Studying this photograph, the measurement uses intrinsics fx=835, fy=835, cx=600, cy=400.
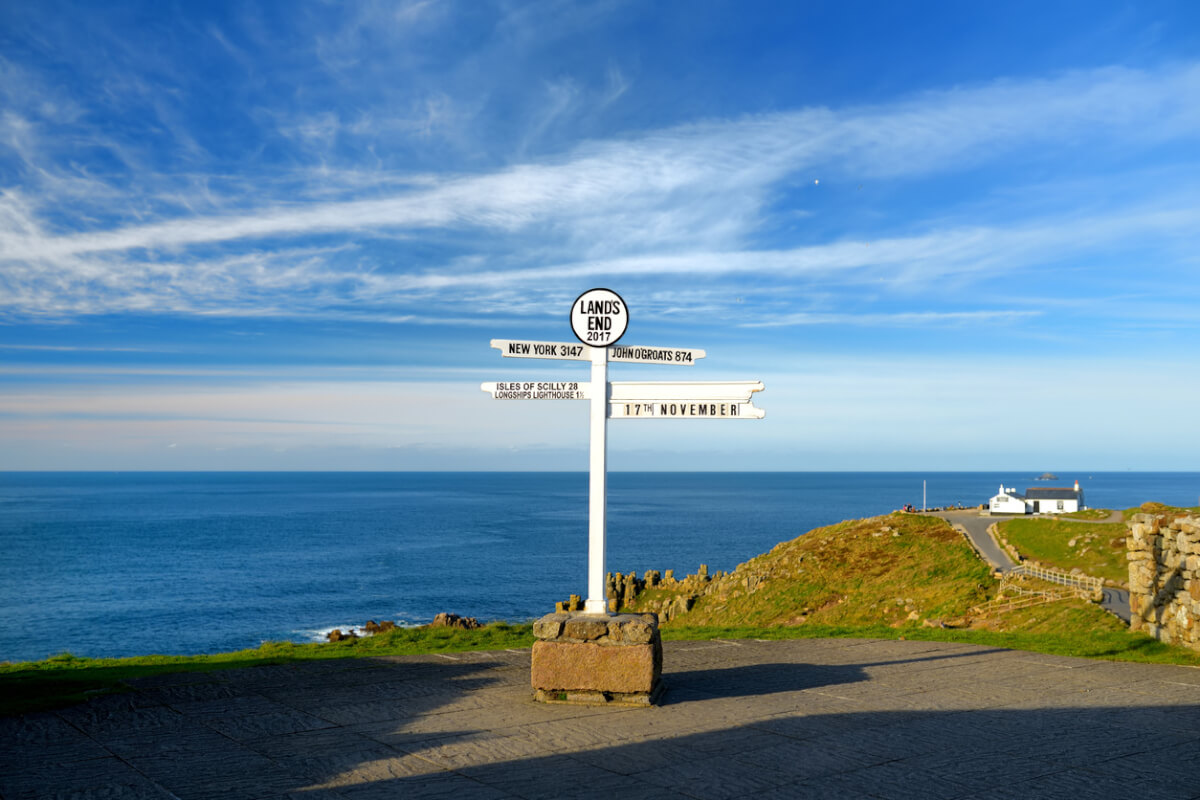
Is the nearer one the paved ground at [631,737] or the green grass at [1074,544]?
the paved ground at [631,737]

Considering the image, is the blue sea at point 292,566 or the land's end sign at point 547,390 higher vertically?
the land's end sign at point 547,390

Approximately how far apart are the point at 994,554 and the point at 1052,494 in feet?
115

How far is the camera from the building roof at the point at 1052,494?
6896cm

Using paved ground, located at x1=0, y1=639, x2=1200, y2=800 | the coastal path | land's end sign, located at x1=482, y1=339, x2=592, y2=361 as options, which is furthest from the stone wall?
land's end sign, located at x1=482, y1=339, x2=592, y2=361

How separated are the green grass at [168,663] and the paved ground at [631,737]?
53 cm

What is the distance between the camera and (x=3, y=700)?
8023 mm

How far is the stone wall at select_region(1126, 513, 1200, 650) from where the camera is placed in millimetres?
11352

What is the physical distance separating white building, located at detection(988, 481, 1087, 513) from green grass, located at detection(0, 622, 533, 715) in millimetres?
61295

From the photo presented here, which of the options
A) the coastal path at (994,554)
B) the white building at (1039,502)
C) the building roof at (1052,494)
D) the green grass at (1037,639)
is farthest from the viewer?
the building roof at (1052,494)

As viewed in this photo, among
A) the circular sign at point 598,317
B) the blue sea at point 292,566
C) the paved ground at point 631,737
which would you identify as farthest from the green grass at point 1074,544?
the circular sign at point 598,317

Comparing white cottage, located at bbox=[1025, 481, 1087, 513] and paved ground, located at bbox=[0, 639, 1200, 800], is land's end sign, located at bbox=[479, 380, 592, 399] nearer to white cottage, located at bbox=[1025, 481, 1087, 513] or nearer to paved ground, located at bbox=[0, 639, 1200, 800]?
paved ground, located at bbox=[0, 639, 1200, 800]

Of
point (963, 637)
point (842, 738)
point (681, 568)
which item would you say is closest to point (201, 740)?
point (842, 738)

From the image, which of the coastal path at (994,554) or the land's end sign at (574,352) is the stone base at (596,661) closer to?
the land's end sign at (574,352)

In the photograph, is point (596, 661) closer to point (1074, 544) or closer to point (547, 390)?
point (547, 390)
